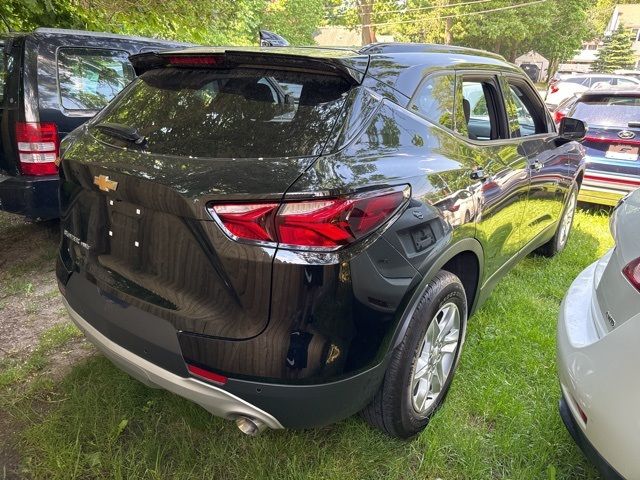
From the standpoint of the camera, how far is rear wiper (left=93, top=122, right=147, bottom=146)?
6.22ft

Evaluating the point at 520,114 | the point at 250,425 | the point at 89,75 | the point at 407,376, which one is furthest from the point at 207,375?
the point at 89,75

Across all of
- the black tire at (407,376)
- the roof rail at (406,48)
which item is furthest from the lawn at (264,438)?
the roof rail at (406,48)

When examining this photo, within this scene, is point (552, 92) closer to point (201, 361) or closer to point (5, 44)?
point (5, 44)

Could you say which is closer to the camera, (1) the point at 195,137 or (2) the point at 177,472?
(1) the point at 195,137

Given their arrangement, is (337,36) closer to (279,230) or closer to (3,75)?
(3,75)

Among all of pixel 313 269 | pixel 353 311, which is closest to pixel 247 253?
pixel 313 269

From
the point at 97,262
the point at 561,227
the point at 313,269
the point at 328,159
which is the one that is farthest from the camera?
the point at 561,227

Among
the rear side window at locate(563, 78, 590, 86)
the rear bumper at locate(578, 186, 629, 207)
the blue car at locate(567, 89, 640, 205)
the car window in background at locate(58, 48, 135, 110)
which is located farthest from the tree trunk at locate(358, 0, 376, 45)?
the car window in background at locate(58, 48, 135, 110)

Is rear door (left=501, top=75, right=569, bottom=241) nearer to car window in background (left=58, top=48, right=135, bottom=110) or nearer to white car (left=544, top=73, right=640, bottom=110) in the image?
car window in background (left=58, top=48, right=135, bottom=110)

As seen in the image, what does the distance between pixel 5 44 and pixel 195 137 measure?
3107 millimetres

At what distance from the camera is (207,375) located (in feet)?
5.38

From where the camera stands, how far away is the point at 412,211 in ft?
5.90

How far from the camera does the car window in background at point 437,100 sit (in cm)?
216

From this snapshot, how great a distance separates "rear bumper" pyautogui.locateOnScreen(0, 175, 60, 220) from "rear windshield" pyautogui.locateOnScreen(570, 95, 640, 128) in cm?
553
